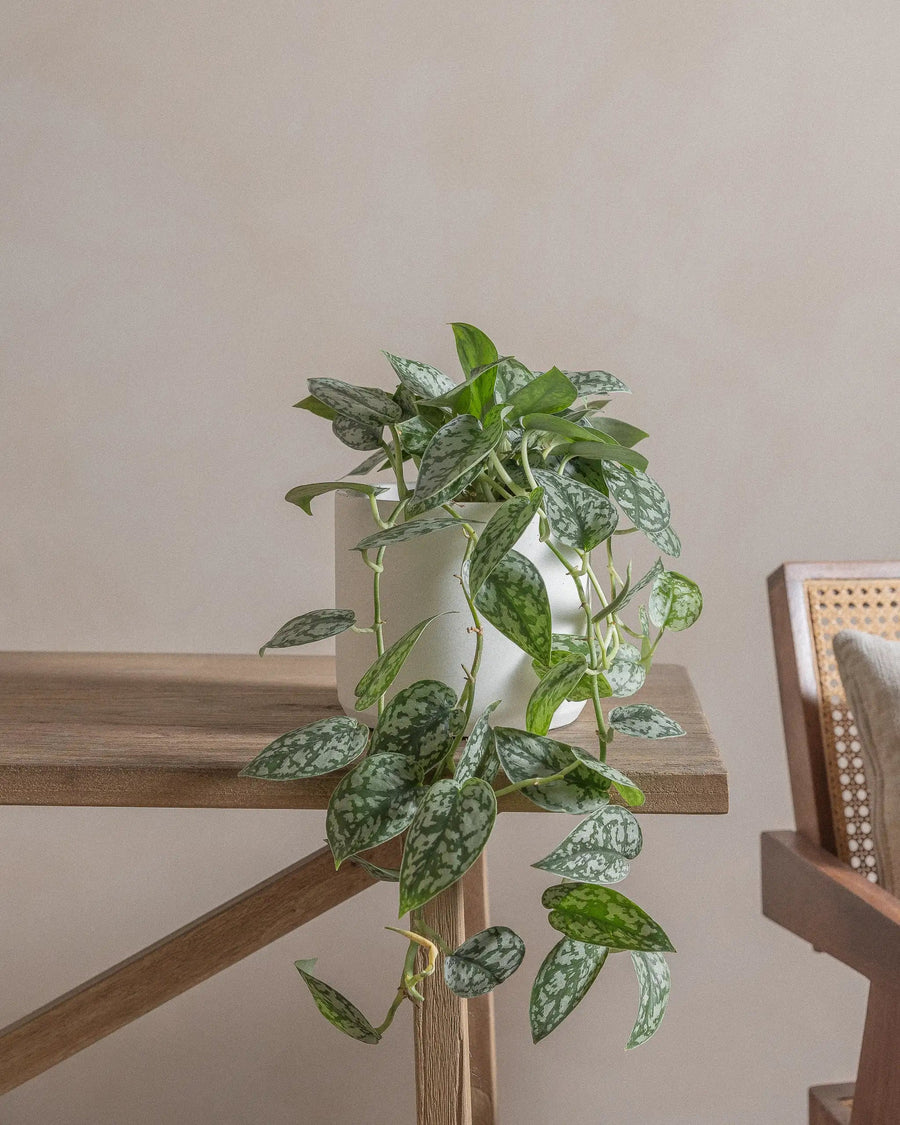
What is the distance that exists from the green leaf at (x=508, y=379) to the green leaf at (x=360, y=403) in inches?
2.7

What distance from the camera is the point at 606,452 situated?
0.66m

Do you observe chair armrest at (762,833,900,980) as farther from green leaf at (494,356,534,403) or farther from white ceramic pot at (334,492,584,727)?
green leaf at (494,356,534,403)

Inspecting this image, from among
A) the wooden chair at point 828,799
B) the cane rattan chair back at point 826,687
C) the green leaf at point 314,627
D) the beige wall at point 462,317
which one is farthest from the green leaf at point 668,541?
the beige wall at point 462,317

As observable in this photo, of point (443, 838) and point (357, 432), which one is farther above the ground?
point (357, 432)

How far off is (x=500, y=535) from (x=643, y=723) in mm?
171

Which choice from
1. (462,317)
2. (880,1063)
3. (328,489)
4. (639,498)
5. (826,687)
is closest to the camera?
(639,498)

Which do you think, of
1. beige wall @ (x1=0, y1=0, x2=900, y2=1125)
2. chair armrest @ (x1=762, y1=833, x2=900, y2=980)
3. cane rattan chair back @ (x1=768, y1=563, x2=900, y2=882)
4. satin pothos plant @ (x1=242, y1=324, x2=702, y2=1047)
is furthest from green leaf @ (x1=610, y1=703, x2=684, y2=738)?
beige wall @ (x1=0, y1=0, x2=900, y2=1125)

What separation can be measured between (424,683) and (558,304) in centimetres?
96

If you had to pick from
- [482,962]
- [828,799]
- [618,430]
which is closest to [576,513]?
[618,430]

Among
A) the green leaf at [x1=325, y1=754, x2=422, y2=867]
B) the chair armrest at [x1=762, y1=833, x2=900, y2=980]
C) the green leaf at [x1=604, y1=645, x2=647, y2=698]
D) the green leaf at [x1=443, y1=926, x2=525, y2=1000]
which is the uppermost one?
the green leaf at [x1=604, y1=645, x2=647, y2=698]

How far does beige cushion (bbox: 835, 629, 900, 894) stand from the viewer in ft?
3.41

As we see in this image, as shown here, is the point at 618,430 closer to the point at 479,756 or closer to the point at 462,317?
the point at 479,756

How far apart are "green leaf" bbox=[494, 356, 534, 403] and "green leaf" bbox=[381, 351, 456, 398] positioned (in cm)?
4

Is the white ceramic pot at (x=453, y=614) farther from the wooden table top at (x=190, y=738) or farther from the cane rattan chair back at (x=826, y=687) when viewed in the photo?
the cane rattan chair back at (x=826, y=687)
